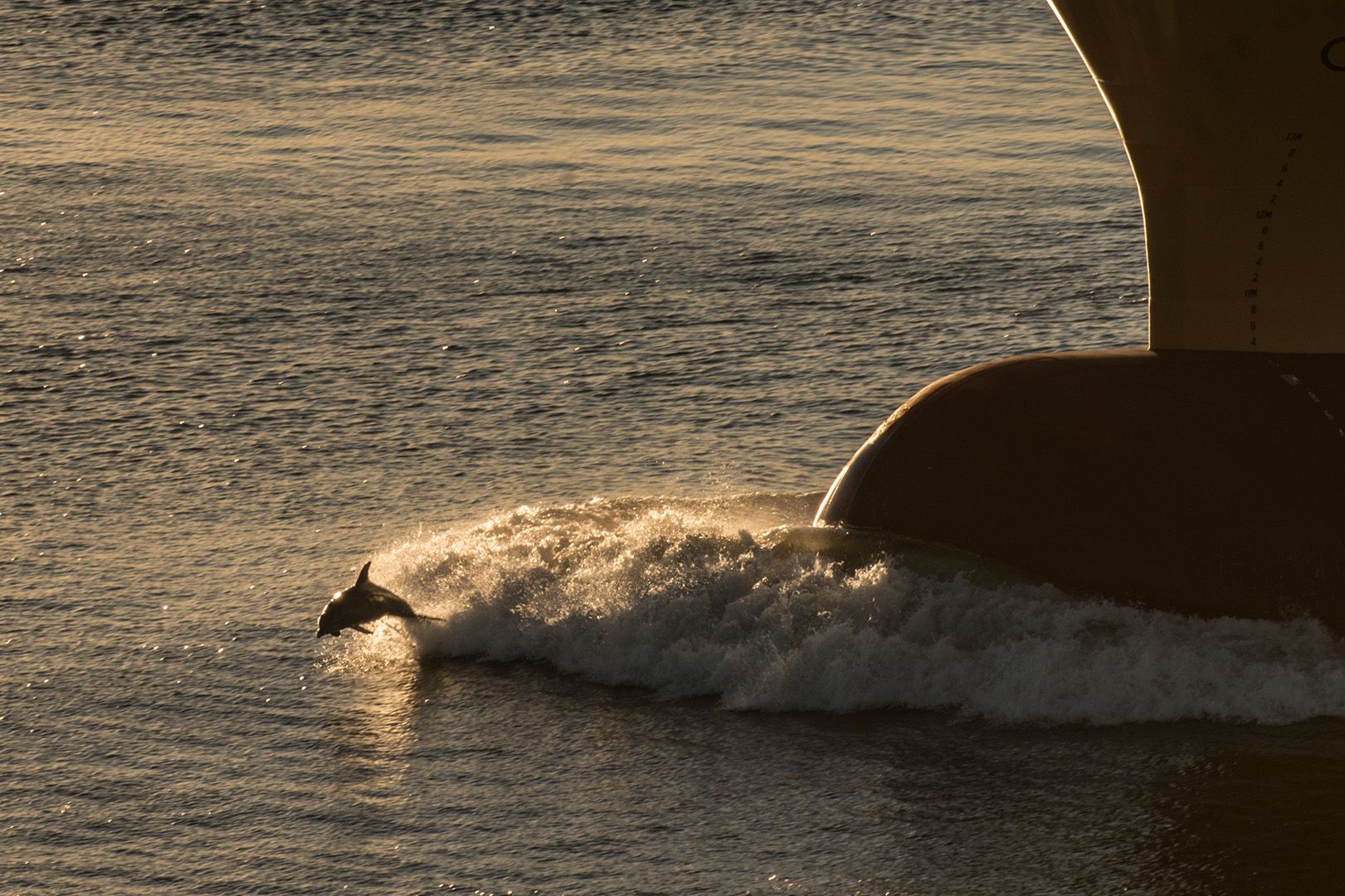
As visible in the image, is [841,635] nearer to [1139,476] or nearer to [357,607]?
[1139,476]

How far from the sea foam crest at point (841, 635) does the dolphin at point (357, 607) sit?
376 mm

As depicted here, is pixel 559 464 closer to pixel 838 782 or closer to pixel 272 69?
pixel 838 782

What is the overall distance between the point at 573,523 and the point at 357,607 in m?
1.74

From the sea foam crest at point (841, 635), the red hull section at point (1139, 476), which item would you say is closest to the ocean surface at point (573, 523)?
the sea foam crest at point (841, 635)

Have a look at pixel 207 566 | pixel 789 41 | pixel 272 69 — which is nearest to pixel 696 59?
pixel 789 41

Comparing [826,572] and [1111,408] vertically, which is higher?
[1111,408]

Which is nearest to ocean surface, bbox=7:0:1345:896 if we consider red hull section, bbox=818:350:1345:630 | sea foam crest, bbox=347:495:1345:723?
sea foam crest, bbox=347:495:1345:723

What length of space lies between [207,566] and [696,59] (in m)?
15.6

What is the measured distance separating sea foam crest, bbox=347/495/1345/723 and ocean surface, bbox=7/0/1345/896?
0.02 metres

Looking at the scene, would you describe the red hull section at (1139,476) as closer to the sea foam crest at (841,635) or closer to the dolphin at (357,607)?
the sea foam crest at (841,635)

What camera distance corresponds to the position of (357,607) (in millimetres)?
10438

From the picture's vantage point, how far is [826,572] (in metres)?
10.4

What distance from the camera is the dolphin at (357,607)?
1041 cm

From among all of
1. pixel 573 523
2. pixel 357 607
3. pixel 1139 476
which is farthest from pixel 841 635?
pixel 357 607
